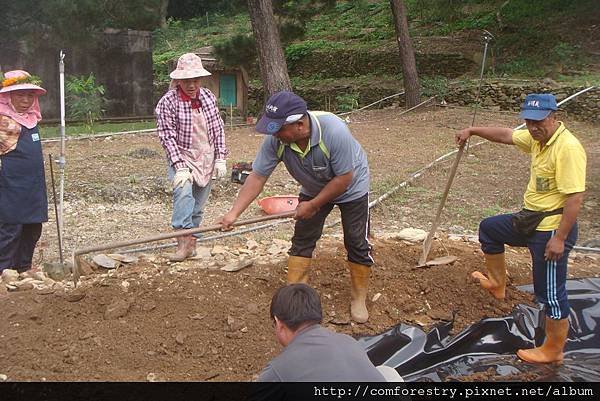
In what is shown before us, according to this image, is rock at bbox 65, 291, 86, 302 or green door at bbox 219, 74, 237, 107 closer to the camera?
rock at bbox 65, 291, 86, 302

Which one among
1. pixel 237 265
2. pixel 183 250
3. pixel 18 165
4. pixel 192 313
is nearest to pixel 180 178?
pixel 183 250

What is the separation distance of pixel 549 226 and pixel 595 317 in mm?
924

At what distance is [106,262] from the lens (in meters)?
4.53

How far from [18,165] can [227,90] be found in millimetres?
15861

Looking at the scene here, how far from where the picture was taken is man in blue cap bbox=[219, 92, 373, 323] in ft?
11.2

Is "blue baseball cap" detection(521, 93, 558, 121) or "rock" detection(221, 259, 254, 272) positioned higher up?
"blue baseball cap" detection(521, 93, 558, 121)

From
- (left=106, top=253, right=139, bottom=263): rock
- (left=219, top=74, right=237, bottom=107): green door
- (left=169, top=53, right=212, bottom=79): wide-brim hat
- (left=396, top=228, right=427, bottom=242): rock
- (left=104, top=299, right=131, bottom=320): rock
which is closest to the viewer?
(left=104, top=299, right=131, bottom=320): rock

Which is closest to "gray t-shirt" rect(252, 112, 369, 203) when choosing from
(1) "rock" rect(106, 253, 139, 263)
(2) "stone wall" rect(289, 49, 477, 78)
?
(1) "rock" rect(106, 253, 139, 263)

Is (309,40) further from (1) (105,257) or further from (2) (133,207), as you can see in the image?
(1) (105,257)

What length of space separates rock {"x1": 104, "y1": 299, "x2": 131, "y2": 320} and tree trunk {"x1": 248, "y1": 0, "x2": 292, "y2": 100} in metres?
8.81

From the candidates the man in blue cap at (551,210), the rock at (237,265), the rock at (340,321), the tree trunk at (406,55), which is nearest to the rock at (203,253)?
the rock at (237,265)

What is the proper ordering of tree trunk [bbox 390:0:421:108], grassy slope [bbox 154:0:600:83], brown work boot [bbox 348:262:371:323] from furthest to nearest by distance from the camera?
grassy slope [bbox 154:0:600:83] < tree trunk [bbox 390:0:421:108] < brown work boot [bbox 348:262:371:323]

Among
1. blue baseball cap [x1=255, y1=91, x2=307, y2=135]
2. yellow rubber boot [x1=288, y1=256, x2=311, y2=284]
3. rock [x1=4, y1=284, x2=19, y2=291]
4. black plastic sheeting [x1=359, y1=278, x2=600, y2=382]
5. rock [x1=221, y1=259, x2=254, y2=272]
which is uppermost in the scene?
blue baseball cap [x1=255, y1=91, x2=307, y2=135]

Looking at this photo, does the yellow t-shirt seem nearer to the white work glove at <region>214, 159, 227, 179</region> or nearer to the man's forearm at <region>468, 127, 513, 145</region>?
the man's forearm at <region>468, 127, 513, 145</region>
